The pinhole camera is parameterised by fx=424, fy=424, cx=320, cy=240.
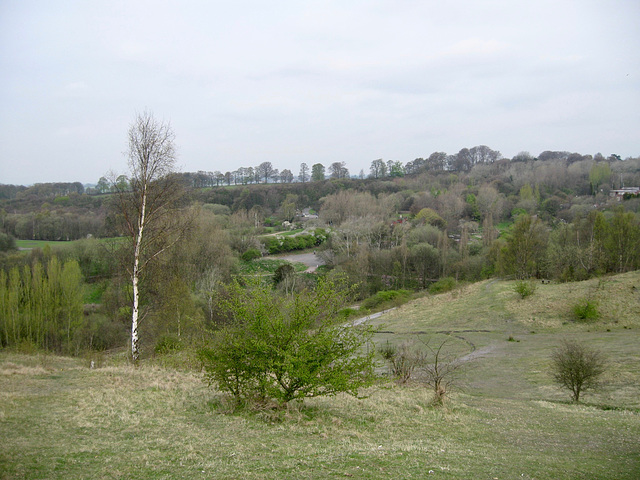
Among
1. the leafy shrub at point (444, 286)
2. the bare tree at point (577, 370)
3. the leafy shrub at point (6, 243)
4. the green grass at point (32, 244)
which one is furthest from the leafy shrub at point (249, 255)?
the bare tree at point (577, 370)

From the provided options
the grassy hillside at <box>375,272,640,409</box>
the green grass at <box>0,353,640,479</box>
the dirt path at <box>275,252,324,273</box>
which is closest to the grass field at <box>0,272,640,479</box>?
the green grass at <box>0,353,640,479</box>

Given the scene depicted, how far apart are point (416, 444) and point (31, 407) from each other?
26.2 feet

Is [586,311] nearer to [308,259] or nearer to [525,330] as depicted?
[525,330]

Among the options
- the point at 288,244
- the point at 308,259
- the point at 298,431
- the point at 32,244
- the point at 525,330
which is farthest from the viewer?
the point at 288,244

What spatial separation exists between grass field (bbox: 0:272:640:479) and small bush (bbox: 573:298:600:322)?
43.2ft

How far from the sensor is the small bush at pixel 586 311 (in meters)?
29.3

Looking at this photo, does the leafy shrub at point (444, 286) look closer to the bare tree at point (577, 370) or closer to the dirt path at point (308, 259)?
the dirt path at point (308, 259)

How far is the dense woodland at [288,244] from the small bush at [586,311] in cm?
1315

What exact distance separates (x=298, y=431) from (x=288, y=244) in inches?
2528

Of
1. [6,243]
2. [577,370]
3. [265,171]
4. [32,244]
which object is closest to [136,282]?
[577,370]

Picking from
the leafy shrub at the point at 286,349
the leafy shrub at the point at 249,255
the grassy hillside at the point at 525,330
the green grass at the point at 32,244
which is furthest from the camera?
the leafy shrub at the point at 249,255

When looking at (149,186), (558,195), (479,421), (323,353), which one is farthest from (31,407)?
(558,195)

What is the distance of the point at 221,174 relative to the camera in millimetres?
137750

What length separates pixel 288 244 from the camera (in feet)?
237
